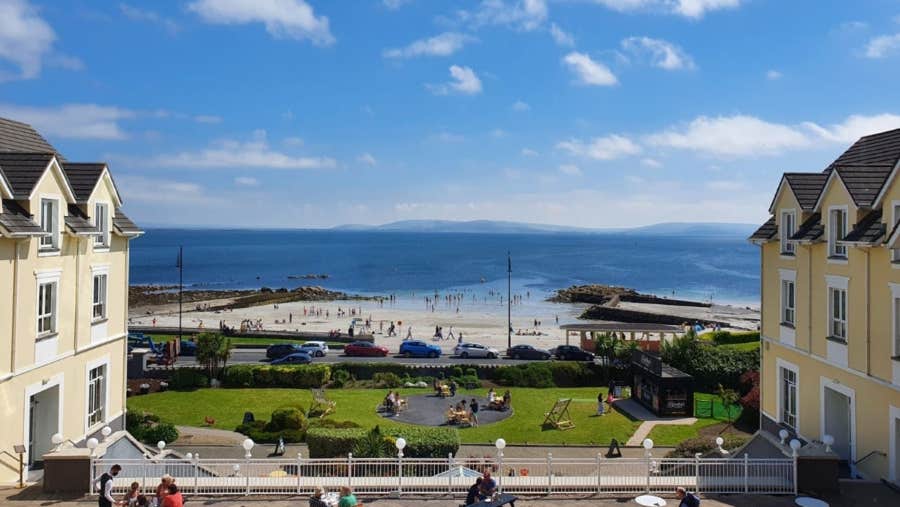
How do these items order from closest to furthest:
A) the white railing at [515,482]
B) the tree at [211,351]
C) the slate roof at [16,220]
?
the white railing at [515,482]
the slate roof at [16,220]
the tree at [211,351]

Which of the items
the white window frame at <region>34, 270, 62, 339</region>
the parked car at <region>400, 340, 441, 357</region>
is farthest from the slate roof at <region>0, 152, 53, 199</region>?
the parked car at <region>400, 340, 441, 357</region>

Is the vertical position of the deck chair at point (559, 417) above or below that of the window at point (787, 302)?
below

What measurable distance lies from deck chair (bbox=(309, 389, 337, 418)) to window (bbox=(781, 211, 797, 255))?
23.1 meters

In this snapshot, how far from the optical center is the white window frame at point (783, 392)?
2262 centimetres

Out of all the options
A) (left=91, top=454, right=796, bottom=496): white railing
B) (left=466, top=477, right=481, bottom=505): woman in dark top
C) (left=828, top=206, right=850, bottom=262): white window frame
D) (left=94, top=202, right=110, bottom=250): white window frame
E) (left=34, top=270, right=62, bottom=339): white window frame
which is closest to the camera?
(left=466, top=477, right=481, bottom=505): woman in dark top

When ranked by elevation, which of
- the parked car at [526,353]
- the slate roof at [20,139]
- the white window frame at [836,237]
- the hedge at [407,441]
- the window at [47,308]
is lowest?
the parked car at [526,353]

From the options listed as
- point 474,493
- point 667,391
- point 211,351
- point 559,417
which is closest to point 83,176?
point 474,493

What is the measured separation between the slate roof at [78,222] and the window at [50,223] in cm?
49

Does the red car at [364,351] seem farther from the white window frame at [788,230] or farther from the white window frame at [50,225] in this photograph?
the white window frame at [788,230]

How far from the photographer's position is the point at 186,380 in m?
40.8

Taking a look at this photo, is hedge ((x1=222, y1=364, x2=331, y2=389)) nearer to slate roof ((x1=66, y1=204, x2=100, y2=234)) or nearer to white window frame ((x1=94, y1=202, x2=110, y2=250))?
white window frame ((x1=94, y1=202, x2=110, y2=250))

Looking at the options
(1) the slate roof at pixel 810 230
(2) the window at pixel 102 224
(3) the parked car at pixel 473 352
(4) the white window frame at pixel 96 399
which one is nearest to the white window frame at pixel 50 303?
(4) the white window frame at pixel 96 399

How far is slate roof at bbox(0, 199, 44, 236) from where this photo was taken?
56.2ft

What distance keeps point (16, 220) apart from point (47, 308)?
342 cm
